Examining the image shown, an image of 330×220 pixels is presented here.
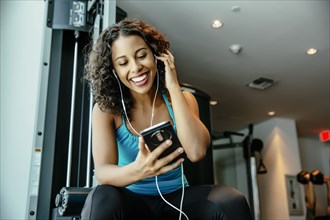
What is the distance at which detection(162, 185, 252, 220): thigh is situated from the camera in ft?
2.27

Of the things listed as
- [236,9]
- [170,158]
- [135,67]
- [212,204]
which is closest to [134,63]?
[135,67]

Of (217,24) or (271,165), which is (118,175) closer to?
(217,24)

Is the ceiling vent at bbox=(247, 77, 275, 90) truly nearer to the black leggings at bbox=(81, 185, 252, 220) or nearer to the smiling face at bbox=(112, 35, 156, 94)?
the smiling face at bbox=(112, 35, 156, 94)

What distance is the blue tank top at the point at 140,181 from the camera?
80 cm

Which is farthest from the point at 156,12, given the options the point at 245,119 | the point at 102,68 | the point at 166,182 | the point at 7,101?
the point at 245,119

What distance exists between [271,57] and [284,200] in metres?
1.98

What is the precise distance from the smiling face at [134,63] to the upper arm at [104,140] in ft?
0.34

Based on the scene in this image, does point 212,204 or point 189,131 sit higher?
point 189,131

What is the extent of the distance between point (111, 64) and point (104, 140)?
214mm

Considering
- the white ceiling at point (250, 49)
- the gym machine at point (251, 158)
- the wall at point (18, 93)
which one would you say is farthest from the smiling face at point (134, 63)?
the gym machine at point (251, 158)

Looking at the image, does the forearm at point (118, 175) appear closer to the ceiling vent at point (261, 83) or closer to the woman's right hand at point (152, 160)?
the woman's right hand at point (152, 160)

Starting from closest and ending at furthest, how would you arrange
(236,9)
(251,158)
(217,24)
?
1. (236,9)
2. (217,24)
3. (251,158)

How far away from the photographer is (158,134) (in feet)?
2.19

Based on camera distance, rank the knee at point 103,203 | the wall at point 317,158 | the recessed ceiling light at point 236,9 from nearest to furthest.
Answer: the knee at point 103,203
the recessed ceiling light at point 236,9
the wall at point 317,158
